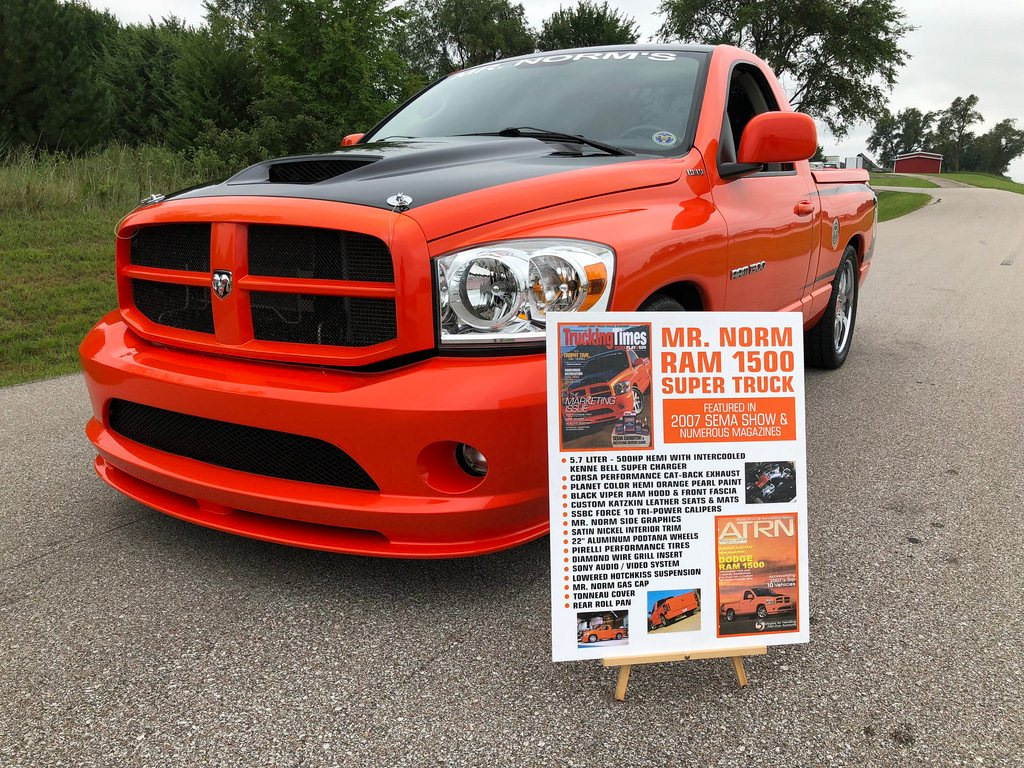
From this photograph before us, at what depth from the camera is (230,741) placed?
1.95 meters

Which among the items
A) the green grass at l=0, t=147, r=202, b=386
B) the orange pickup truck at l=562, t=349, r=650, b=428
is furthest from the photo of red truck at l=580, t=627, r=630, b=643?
the green grass at l=0, t=147, r=202, b=386

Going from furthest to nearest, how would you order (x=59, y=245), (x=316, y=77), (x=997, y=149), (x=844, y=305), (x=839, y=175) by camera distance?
(x=997, y=149), (x=316, y=77), (x=59, y=245), (x=844, y=305), (x=839, y=175)

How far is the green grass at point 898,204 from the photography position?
24500 mm

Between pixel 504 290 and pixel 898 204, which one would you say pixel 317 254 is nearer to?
pixel 504 290

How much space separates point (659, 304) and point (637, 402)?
2.29 ft

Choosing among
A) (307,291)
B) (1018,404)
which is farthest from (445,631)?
(1018,404)

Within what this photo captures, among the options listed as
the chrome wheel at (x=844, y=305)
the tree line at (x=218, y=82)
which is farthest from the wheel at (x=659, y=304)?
the tree line at (x=218, y=82)

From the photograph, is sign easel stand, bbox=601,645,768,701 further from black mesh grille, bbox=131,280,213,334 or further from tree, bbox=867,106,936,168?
tree, bbox=867,106,936,168

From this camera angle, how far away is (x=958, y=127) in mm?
103750

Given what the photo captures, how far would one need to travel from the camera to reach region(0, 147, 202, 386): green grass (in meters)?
6.73

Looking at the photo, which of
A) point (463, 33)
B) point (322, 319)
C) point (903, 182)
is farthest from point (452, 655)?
point (463, 33)

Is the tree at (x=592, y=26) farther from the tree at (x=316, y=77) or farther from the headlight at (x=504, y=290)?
the headlight at (x=504, y=290)

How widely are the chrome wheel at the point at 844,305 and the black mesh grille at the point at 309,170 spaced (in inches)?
138

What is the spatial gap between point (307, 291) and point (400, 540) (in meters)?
0.77
